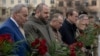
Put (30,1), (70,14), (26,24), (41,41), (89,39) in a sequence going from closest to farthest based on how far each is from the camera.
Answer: (41,41)
(26,24)
(70,14)
(89,39)
(30,1)

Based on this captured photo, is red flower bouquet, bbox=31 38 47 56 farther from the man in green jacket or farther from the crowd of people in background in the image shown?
the man in green jacket

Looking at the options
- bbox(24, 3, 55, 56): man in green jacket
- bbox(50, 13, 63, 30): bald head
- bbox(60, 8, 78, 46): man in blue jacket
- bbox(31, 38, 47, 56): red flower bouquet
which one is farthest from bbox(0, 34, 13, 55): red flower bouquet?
bbox(60, 8, 78, 46): man in blue jacket

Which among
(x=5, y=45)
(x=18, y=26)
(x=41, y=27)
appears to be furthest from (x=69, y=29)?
(x=5, y=45)

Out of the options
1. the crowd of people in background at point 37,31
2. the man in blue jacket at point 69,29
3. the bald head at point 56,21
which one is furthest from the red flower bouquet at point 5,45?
the man in blue jacket at point 69,29

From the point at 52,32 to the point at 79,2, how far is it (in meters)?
74.2

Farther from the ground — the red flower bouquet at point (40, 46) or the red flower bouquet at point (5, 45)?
the red flower bouquet at point (5, 45)

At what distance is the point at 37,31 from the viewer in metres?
6.89

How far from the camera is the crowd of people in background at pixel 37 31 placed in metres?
5.98

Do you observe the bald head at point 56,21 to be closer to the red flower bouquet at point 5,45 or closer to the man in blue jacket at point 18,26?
the man in blue jacket at point 18,26

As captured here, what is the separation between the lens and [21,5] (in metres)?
6.35

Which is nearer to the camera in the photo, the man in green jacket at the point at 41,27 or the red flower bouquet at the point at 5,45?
the red flower bouquet at the point at 5,45

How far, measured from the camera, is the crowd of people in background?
5984 millimetres

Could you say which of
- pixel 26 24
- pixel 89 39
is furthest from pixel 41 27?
pixel 89 39

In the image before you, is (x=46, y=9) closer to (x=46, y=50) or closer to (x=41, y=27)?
(x=41, y=27)
